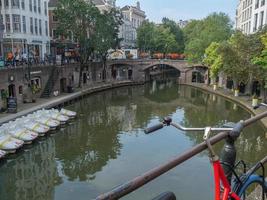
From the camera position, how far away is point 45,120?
85.8 feet

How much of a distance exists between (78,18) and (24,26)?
7.88 metres

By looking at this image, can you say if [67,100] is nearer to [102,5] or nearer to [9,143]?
[9,143]

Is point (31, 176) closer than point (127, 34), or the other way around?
point (31, 176)

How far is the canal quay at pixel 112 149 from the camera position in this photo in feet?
54.1

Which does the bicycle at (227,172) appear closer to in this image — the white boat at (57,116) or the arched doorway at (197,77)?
the white boat at (57,116)

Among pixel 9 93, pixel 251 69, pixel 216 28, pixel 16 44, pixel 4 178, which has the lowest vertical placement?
pixel 4 178

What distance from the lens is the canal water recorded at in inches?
642

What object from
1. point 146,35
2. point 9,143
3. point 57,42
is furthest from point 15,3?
point 146,35

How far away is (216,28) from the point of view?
5744 centimetres

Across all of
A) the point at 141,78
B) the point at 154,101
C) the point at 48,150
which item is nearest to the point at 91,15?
the point at 154,101

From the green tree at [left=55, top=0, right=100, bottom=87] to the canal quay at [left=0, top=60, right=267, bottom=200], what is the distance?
512 centimetres

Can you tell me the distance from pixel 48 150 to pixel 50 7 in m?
39.5

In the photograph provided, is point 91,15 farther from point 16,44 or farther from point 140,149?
point 140,149

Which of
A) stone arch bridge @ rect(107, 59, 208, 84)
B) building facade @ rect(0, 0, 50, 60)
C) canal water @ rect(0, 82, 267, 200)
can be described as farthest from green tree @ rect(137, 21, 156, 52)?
canal water @ rect(0, 82, 267, 200)
